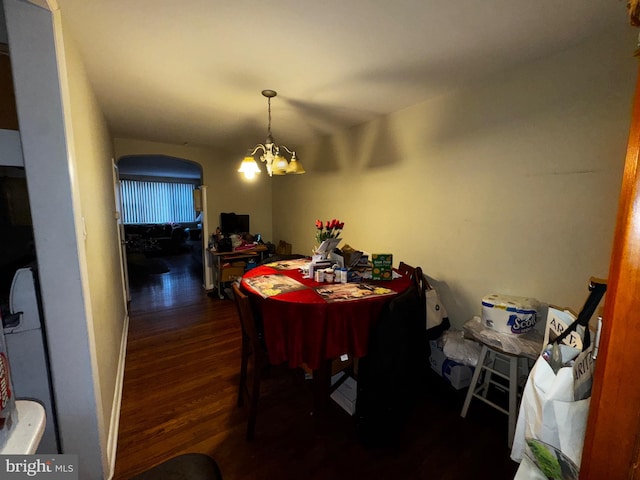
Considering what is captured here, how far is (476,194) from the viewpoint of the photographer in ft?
6.76

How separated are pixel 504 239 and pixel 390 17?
157 cm

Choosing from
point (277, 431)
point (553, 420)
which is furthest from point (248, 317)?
point (553, 420)

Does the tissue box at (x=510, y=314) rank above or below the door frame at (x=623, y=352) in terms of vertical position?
below

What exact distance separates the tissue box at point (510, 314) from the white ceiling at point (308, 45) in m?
1.52

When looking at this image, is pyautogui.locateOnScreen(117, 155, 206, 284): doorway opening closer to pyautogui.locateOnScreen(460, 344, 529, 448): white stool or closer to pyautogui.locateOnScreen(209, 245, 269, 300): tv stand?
pyautogui.locateOnScreen(209, 245, 269, 300): tv stand

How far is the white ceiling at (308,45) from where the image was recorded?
1.28 m

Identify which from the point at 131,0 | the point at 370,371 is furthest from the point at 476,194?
the point at 131,0

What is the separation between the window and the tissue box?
10074 millimetres

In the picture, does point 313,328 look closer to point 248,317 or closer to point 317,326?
point 317,326

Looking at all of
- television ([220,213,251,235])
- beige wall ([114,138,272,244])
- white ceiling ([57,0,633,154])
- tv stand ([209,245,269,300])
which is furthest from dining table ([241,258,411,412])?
beige wall ([114,138,272,244])

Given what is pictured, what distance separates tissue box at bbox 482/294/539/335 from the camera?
1.62 meters

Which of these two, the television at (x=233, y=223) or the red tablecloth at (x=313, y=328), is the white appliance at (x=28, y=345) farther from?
the television at (x=233, y=223)

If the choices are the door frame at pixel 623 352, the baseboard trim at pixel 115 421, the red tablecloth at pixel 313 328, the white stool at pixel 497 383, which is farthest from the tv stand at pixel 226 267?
the door frame at pixel 623 352

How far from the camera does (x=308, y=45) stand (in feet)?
5.16
